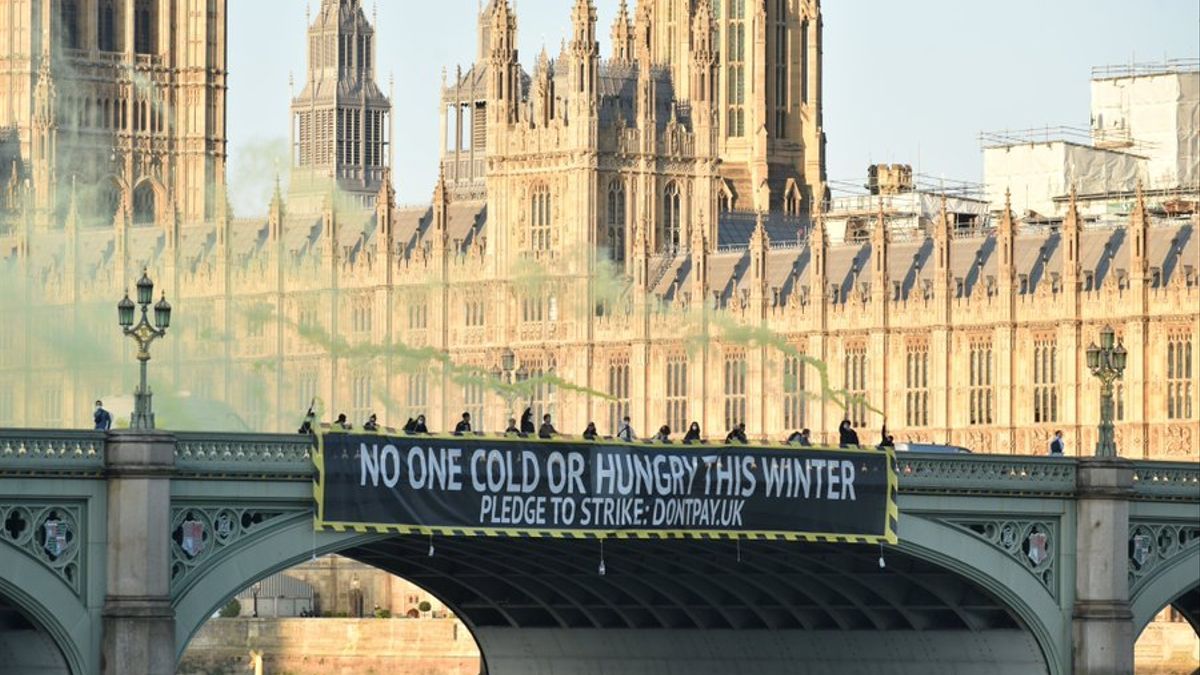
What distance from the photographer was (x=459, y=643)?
11438 cm

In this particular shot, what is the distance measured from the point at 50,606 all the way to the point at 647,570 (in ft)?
67.7

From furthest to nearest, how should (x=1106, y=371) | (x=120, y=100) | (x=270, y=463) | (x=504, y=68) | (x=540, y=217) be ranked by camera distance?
(x=120, y=100)
(x=504, y=68)
(x=540, y=217)
(x=1106, y=371)
(x=270, y=463)

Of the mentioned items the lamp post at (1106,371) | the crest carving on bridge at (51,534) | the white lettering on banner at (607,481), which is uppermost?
the lamp post at (1106,371)

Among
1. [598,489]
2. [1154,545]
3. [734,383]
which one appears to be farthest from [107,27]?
[598,489]

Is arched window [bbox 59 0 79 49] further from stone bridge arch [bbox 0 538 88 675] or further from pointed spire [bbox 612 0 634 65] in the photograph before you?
stone bridge arch [bbox 0 538 88 675]

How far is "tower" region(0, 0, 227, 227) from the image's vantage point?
539ft

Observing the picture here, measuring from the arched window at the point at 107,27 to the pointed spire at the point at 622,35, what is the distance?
25915mm

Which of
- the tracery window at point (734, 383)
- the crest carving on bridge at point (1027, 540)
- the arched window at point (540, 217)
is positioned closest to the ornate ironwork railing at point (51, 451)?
the crest carving on bridge at point (1027, 540)

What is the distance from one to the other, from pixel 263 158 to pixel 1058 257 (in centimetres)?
3079

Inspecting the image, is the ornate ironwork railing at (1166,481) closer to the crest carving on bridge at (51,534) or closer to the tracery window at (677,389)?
the crest carving on bridge at (51,534)

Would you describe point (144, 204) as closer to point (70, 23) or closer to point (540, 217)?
point (70, 23)

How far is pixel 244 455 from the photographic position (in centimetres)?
6097

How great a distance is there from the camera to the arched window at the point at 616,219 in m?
138

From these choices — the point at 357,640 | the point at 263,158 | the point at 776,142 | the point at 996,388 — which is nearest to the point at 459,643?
the point at 357,640
